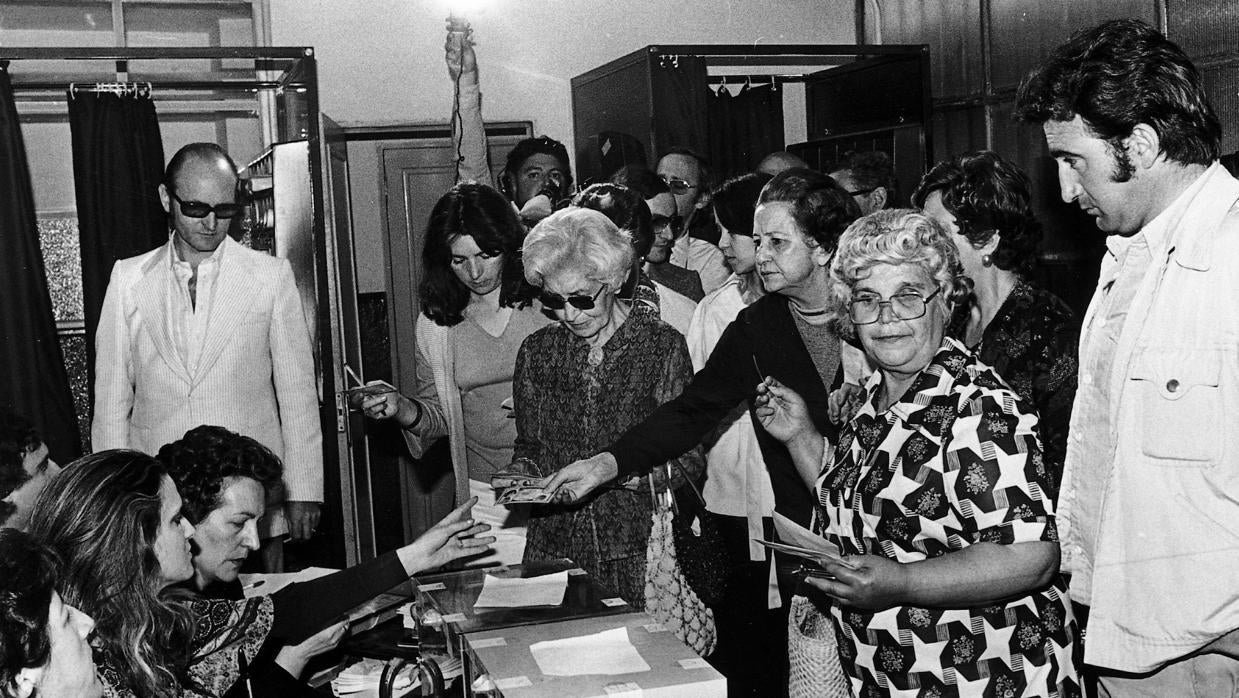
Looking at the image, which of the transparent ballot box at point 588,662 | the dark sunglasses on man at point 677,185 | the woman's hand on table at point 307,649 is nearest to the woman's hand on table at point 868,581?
the transparent ballot box at point 588,662

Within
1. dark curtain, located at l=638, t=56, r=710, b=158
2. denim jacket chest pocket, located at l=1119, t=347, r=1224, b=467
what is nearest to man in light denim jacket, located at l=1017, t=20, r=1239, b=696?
denim jacket chest pocket, located at l=1119, t=347, r=1224, b=467

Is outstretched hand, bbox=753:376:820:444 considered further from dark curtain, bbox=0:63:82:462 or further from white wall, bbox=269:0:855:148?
white wall, bbox=269:0:855:148

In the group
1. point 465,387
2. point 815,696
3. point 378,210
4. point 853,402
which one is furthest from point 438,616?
point 378,210

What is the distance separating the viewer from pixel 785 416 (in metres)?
2.52

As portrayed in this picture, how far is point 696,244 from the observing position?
165 inches

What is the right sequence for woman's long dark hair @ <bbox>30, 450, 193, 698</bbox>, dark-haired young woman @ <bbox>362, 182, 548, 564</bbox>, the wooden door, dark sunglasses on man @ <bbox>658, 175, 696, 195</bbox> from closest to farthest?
woman's long dark hair @ <bbox>30, 450, 193, 698</bbox>
dark-haired young woman @ <bbox>362, 182, 548, 564</bbox>
the wooden door
dark sunglasses on man @ <bbox>658, 175, 696, 195</bbox>

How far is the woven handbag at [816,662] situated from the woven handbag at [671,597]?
1.24 feet

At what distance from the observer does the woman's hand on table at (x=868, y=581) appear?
5.93 feet

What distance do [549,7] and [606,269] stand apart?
2692 mm

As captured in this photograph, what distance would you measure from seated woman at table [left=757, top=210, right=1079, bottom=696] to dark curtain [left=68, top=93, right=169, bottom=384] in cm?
265

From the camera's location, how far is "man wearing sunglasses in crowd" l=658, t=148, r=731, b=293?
411 centimetres

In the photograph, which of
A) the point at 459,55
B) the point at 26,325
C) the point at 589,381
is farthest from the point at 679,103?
the point at 26,325

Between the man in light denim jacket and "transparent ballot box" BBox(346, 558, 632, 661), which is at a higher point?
the man in light denim jacket

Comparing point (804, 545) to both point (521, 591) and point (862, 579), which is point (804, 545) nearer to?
point (862, 579)
